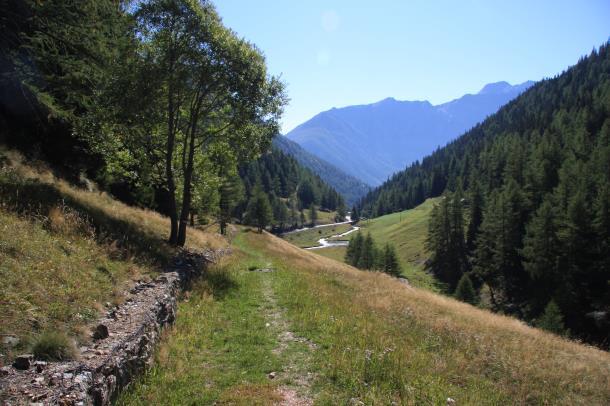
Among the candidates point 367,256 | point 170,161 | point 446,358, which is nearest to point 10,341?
point 446,358

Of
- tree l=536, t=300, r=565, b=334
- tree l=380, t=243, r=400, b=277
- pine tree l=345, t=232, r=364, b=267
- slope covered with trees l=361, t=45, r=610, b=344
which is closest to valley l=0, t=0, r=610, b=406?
tree l=536, t=300, r=565, b=334

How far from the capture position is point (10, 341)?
21.5 ft

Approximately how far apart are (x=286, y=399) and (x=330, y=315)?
6.50m

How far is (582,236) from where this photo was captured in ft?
185

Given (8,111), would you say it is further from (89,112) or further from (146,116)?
(146,116)

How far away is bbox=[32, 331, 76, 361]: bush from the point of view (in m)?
6.65

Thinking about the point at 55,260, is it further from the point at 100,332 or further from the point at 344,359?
the point at 344,359

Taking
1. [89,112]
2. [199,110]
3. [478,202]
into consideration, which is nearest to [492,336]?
[199,110]

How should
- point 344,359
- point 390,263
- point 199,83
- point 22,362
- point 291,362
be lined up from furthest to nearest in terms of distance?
point 390,263
point 199,83
point 291,362
point 344,359
point 22,362

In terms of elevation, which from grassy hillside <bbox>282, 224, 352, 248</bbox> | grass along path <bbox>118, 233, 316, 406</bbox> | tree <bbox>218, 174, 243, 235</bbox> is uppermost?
tree <bbox>218, 174, 243, 235</bbox>

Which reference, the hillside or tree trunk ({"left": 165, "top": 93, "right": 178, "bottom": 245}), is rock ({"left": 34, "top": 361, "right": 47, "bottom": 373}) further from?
the hillside

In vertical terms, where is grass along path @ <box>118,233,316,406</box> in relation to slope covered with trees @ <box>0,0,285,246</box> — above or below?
below

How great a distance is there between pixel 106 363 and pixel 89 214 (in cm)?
1019

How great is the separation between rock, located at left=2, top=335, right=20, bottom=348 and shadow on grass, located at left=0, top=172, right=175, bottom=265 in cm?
607
